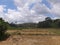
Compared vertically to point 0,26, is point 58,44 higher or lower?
lower

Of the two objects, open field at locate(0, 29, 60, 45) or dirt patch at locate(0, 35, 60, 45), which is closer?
dirt patch at locate(0, 35, 60, 45)

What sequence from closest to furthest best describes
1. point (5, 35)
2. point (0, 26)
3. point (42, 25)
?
point (0, 26) → point (5, 35) → point (42, 25)

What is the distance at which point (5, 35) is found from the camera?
1981 inches

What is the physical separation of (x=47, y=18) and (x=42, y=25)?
16471 millimetres

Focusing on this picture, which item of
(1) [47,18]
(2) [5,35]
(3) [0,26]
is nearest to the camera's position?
(3) [0,26]

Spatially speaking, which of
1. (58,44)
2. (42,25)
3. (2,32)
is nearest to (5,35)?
(2,32)

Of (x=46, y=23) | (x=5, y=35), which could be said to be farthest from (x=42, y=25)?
(x=5, y=35)

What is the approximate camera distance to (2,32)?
48.9 metres

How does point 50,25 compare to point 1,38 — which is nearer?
point 1,38

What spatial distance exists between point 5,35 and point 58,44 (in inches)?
826

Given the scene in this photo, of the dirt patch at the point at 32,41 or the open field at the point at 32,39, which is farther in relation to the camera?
the open field at the point at 32,39

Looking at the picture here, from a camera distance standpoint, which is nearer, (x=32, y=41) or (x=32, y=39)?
(x=32, y=41)

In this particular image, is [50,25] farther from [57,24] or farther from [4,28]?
[4,28]

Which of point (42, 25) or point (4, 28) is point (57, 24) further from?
point (4, 28)
